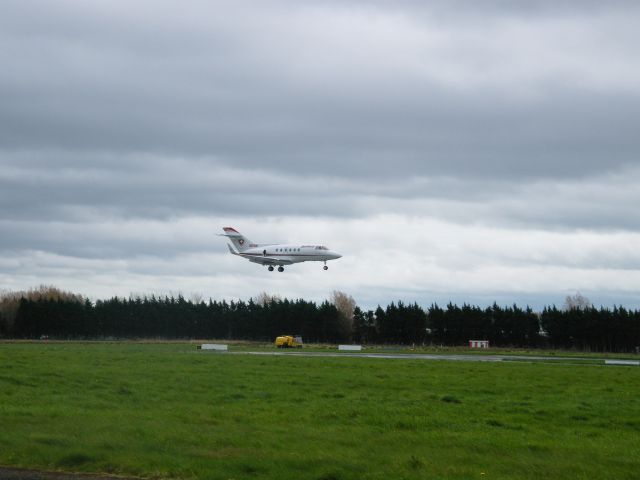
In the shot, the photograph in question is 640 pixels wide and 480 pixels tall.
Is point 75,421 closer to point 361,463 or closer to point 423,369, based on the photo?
point 361,463

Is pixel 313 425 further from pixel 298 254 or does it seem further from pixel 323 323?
pixel 323 323

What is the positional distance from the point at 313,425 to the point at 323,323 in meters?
140

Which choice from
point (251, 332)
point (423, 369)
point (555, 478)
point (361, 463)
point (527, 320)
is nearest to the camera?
point (555, 478)

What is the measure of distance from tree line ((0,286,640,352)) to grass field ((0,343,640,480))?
103322 mm

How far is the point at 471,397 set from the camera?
3262cm

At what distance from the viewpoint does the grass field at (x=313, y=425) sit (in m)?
18.3

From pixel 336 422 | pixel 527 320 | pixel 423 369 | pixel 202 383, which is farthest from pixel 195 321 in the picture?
pixel 336 422

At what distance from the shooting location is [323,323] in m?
164

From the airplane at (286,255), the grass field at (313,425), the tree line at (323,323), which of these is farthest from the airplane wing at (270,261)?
the grass field at (313,425)

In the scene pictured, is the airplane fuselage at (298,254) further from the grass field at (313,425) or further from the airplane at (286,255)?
the grass field at (313,425)

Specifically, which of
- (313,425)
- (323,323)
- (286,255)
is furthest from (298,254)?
(313,425)

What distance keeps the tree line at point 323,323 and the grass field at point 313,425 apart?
103m

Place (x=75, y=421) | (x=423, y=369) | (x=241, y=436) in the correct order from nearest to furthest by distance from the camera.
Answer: (x=241, y=436) < (x=75, y=421) < (x=423, y=369)

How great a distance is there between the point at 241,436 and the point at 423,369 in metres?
28.8
